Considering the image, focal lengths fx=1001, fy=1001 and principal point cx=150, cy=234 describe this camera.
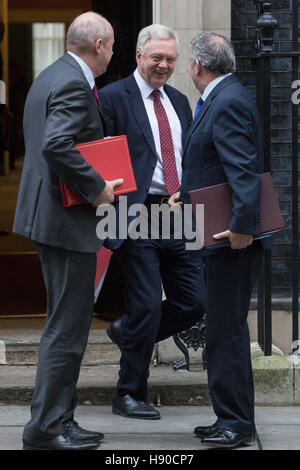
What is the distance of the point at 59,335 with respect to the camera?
4.52 m

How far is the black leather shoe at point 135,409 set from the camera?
5.20 metres

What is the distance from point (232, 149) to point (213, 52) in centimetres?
50

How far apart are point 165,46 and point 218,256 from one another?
1.14 metres

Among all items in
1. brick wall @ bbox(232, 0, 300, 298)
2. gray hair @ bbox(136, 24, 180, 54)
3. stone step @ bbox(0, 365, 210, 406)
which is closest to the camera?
gray hair @ bbox(136, 24, 180, 54)

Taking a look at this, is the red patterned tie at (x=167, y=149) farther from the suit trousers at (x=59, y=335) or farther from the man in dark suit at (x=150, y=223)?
the suit trousers at (x=59, y=335)

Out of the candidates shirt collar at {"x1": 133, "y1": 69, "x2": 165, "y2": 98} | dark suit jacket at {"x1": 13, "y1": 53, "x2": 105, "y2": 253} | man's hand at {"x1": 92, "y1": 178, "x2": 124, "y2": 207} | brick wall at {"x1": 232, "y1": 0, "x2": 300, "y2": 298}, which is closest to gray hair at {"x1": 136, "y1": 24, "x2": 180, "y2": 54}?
shirt collar at {"x1": 133, "y1": 69, "x2": 165, "y2": 98}

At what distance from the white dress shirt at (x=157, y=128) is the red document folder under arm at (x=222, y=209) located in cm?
64

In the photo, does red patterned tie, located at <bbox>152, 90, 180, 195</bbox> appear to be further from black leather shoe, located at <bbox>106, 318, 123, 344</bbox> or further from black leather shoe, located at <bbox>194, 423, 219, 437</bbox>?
black leather shoe, located at <bbox>194, 423, 219, 437</bbox>

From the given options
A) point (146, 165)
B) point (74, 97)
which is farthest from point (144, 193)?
point (74, 97)

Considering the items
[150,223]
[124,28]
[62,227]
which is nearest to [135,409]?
[150,223]

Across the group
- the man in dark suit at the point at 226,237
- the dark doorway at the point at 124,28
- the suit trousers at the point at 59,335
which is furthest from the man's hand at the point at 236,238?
the dark doorway at the point at 124,28

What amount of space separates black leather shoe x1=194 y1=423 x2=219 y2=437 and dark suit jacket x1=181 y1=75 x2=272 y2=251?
99 centimetres

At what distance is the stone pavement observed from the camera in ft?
15.8
